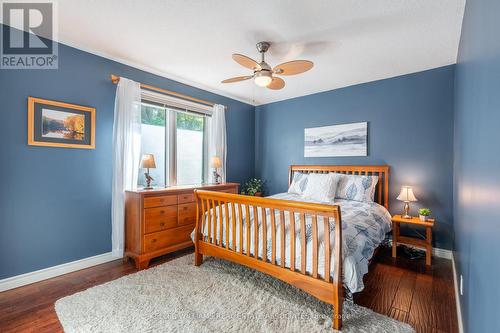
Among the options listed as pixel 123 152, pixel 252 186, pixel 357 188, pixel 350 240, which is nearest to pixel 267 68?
pixel 350 240

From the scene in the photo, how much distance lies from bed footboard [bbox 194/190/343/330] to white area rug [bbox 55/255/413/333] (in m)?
0.22

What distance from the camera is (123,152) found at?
2984mm

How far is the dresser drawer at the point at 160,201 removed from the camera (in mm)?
2830

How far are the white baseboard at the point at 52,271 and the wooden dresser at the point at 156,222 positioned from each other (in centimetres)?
29

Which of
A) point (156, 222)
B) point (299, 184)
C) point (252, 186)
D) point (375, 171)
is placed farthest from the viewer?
point (252, 186)

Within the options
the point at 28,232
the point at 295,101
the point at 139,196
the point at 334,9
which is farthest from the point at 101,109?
the point at 295,101

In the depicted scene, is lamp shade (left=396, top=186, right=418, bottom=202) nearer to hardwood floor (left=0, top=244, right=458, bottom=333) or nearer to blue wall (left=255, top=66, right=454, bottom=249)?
blue wall (left=255, top=66, right=454, bottom=249)

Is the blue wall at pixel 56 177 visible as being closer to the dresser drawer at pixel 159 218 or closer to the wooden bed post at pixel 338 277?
the dresser drawer at pixel 159 218

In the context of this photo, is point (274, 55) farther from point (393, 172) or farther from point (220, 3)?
point (393, 172)

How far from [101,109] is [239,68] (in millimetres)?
1867

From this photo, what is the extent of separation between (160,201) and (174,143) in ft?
3.85

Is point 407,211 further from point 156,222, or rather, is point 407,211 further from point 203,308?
point 156,222

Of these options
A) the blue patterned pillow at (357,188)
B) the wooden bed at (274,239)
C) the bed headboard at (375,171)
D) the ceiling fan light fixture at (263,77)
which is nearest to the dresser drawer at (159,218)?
the wooden bed at (274,239)

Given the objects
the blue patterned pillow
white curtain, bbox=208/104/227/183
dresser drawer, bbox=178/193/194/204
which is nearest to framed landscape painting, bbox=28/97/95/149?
dresser drawer, bbox=178/193/194/204
